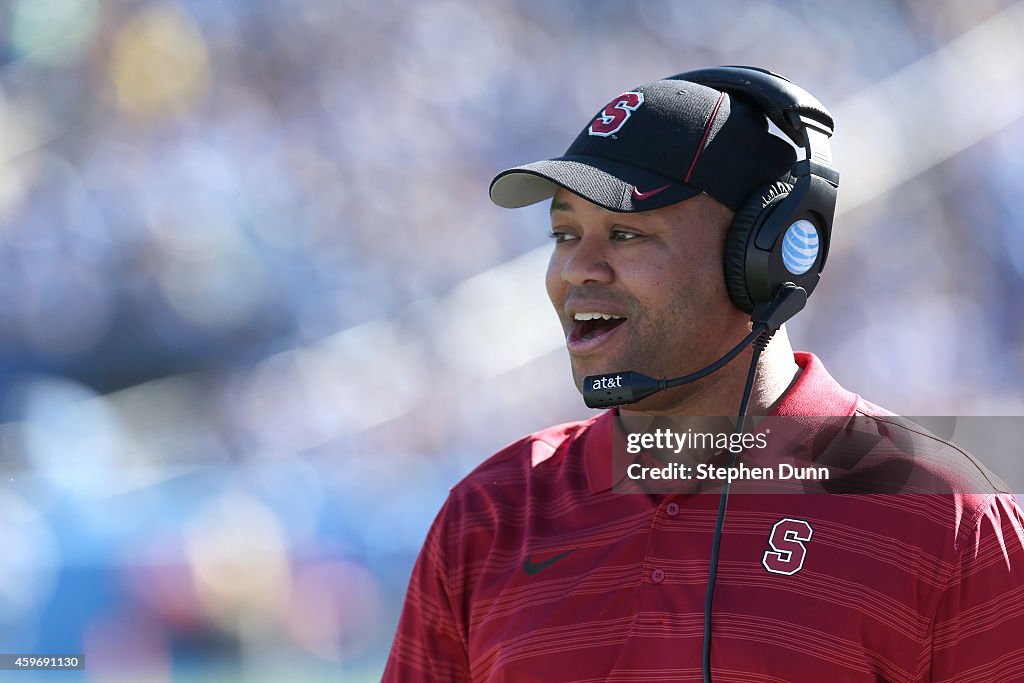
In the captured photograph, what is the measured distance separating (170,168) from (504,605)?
1.59 metres

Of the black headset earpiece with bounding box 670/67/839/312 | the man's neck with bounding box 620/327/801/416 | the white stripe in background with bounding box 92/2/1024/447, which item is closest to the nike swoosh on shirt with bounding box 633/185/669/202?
the black headset earpiece with bounding box 670/67/839/312

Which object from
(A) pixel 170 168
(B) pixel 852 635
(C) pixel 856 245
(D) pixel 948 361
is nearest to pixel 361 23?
(A) pixel 170 168

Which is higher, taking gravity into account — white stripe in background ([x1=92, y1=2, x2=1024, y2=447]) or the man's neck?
white stripe in background ([x1=92, y1=2, x2=1024, y2=447])

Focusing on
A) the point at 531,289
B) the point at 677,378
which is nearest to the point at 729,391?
the point at 677,378

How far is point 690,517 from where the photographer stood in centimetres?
119

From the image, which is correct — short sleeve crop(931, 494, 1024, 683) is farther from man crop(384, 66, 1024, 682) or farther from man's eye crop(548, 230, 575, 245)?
man's eye crop(548, 230, 575, 245)

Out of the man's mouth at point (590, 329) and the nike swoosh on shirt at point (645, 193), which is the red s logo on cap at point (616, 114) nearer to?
the nike swoosh on shirt at point (645, 193)

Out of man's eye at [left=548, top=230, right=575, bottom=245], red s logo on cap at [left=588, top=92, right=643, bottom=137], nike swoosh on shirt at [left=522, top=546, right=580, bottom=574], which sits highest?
red s logo on cap at [left=588, top=92, right=643, bottom=137]

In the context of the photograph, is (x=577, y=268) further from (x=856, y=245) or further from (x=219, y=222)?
(x=856, y=245)

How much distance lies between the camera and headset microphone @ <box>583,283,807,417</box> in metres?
1.16

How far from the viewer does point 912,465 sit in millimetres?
1148

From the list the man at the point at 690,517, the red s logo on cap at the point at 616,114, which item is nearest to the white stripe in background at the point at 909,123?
the man at the point at 690,517

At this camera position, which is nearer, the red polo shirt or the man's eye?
the red polo shirt

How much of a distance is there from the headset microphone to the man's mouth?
0.07 m
